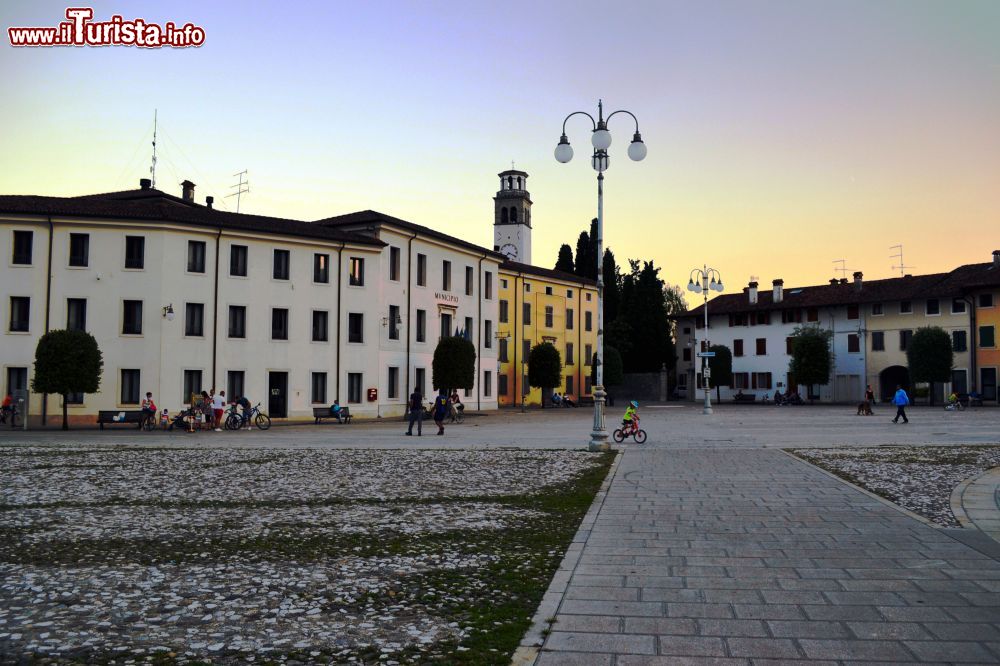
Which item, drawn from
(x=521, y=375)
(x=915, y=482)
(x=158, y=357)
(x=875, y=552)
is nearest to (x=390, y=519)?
(x=875, y=552)

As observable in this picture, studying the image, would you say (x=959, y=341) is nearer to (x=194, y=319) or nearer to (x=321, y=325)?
(x=321, y=325)

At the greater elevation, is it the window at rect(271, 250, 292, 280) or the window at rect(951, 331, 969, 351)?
the window at rect(271, 250, 292, 280)

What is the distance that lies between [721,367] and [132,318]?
56954 millimetres

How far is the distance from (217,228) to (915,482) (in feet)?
116

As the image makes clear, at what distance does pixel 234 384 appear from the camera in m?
41.3

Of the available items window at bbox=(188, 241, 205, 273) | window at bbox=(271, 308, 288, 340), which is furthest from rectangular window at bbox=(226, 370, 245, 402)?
window at bbox=(188, 241, 205, 273)

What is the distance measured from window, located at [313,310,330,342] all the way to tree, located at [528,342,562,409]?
2529 centimetres

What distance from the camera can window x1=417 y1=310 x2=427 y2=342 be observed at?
50.8 m

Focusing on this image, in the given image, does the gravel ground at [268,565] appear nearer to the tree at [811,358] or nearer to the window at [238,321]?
the window at [238,321]

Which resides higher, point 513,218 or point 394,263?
point 513,218

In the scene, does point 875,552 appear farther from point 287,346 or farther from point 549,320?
point 549,320

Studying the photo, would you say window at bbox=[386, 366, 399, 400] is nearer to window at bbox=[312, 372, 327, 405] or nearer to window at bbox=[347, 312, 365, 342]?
window at bbox=[347, 312, 365, 342]

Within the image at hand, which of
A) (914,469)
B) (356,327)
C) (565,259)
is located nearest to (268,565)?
(914,469)

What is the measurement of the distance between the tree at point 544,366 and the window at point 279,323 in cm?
2762
